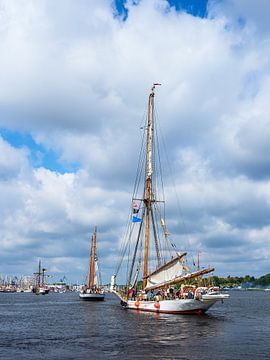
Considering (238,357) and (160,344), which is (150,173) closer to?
(160,344)

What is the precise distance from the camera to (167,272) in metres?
83.4

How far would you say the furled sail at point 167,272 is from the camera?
8168cm

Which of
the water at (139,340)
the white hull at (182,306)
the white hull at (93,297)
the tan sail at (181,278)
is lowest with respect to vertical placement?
the water at (139,340)

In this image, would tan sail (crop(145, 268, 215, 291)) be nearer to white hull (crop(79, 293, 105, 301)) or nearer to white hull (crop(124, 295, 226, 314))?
white hull (crop(124, 295, 226, 314))

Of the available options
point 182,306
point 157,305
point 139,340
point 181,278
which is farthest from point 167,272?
point 139,340

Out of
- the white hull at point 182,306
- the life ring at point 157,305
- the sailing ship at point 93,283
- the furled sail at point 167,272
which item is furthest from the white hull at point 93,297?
the life ring at point 157,305

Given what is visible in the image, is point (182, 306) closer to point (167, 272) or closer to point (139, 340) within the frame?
point (167, 272)

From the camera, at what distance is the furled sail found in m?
81.7

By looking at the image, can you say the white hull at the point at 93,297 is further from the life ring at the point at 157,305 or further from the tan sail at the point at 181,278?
the life ring at the point at 157,305

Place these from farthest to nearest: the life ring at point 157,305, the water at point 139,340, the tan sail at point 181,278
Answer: the life ring at point 157,305 → the tan sail at point 181,278 → the water at point 139,340

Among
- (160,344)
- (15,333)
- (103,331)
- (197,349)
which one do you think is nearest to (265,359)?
(197,349)

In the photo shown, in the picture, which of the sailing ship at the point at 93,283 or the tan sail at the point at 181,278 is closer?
the tan sail at the point at 181,278

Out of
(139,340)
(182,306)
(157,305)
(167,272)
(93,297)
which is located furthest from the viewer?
(93,297)

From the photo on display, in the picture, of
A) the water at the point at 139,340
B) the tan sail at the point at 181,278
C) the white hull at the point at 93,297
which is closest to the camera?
the water at the point at 139,340
